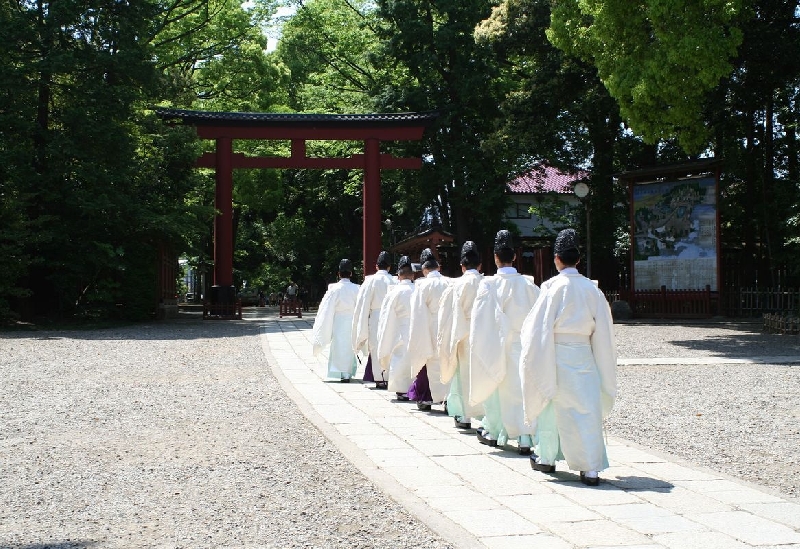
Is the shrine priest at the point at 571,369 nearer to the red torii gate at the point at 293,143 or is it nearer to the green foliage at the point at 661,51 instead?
the green foliage at the point at 661,51

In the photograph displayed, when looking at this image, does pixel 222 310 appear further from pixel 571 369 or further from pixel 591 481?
pixel 591 481

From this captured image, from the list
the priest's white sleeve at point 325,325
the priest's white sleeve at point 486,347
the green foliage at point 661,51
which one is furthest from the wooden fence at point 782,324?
the priest's white sleeve at point 486,347

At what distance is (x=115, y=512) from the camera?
191 inches

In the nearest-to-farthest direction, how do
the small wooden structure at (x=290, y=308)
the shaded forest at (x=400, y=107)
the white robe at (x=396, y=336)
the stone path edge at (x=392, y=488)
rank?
the stone path edge at (x=392, y=488) → the white robe at (x=396, y=336) → the shaded forest at (x=400, y=107) → the small wooden structure at (x=290, y=308)

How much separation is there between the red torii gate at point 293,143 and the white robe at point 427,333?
16.6 m

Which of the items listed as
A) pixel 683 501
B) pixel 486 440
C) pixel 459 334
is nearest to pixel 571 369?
pixel 683 501

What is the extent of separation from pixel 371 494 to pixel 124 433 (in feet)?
9.75

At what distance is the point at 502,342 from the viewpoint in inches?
265

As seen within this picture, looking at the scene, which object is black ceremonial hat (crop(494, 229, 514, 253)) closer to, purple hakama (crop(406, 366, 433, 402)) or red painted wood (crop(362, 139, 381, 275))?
purple hakama (crop(406, 366, 433, 402))

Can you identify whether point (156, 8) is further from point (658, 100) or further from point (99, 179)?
point (658, 100)

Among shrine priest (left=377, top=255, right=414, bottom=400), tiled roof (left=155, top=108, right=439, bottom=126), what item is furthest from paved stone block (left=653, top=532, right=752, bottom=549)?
tiled roof (left=155, top=108, right=439, bottom=126)

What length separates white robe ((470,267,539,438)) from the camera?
21.8ft

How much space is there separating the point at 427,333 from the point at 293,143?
18.9 m

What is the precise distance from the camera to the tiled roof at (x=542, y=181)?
2917cm
